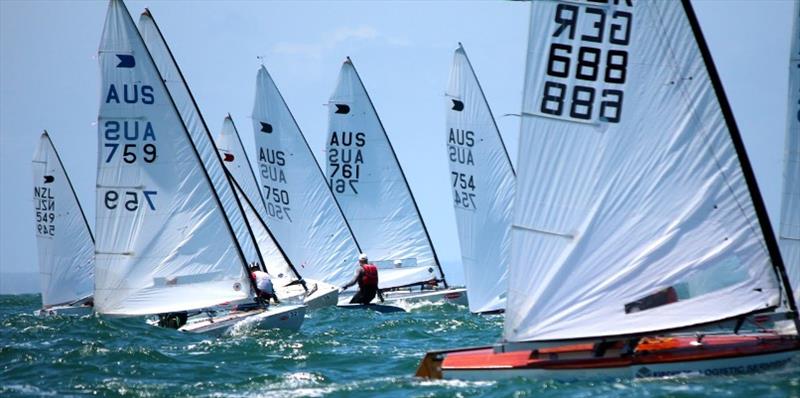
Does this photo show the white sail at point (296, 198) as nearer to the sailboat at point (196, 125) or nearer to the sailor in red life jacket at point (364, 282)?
the sailboat at point (196, 125)

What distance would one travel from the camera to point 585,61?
42.0 ft

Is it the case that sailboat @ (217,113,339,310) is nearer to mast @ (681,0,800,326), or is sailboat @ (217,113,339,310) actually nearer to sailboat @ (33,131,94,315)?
sailboat @ (33,131,94,315)

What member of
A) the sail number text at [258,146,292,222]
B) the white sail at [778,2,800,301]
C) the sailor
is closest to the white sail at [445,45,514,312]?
the sailor

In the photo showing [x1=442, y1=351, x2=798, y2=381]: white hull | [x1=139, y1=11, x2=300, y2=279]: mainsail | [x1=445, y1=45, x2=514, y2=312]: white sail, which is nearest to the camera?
[x1=442, y1=351, x2=798, y2=381]: white hull

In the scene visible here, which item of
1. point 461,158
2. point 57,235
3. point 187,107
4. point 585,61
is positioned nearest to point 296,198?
point 187,107

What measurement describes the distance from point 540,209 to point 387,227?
2047cm

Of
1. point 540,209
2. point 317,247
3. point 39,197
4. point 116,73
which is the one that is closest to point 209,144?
point 317,247

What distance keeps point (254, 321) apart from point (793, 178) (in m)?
9.58

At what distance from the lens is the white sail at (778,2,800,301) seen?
1444 cm

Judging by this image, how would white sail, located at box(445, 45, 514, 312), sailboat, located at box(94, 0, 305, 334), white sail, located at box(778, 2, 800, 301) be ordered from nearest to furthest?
white sail, located at box(778, 2, 800, 301) → sailboat, located at box(94, 0, 305, 334) → white sail, located at box(445, 45, 514, 312)

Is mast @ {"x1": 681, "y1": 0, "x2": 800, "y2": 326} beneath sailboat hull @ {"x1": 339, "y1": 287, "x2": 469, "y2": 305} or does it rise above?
above

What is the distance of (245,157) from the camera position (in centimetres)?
3756

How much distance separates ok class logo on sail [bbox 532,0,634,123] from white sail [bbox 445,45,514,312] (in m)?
12.0

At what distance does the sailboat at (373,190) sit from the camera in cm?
3300
